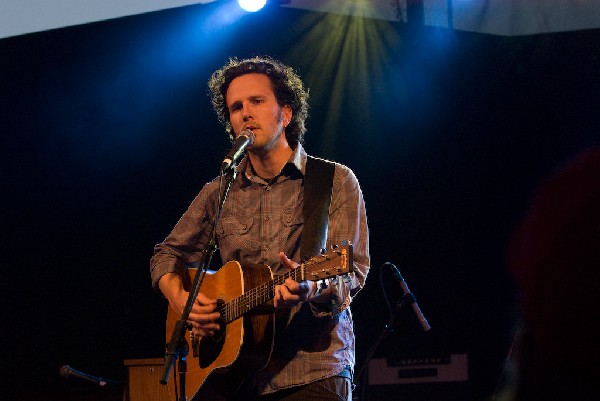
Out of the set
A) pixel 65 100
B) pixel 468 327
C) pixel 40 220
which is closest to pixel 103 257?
pixel 40 220

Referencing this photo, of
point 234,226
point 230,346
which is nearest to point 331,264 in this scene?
point 230,346

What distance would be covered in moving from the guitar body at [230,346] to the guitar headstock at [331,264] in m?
0.33

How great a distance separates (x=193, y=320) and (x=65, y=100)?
12.8 ft

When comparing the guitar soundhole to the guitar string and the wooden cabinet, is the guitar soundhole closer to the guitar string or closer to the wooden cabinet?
the guitar string

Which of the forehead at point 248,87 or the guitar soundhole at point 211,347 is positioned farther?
the forehead at point 248,87

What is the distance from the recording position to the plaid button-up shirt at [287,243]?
2.88 m

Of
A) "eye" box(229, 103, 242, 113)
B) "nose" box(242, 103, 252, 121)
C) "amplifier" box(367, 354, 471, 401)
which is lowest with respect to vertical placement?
"amplifier" box(367, 354, 471, 401)

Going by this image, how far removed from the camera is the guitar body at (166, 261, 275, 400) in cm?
290

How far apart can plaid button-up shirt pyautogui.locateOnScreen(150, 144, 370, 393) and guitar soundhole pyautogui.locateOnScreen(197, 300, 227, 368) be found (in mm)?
258

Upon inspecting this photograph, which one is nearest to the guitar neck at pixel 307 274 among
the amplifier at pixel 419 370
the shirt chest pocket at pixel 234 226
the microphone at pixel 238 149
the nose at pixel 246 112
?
the shirt chest pocket at pixel 234 226

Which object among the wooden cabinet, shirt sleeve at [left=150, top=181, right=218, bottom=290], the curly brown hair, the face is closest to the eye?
the face

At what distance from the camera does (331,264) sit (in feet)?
8.53

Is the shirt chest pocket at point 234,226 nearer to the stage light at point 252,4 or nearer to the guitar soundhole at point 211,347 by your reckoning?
the guitar soundhole at point 211,347

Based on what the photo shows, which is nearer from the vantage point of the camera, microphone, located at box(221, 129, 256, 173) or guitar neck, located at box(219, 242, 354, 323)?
guitar neck, located at box(219, 242, 354, 323)
